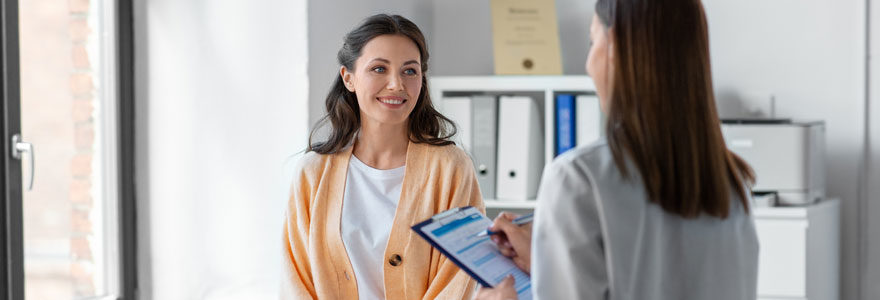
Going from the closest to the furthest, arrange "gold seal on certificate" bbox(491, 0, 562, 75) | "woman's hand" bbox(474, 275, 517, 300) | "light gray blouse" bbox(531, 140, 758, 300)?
"light gray blouse" bbox(531, 140, 758, 300) < "woman's hand" bbox(474, 275, 517, 300) < "gold seal on certificate" bbox(491, 0, 562, 75)

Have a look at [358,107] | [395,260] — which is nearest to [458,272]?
[395,260]

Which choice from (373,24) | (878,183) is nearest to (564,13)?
(878,183)

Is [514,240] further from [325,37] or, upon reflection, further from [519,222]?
[325,37]

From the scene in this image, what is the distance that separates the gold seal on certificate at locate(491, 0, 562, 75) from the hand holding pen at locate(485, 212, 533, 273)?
6.63 feet

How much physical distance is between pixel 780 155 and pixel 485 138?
0.98m

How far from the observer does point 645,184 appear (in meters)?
1.00

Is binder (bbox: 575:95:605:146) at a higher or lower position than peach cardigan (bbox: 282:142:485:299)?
higher

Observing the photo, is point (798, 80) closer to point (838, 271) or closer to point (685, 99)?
point (838, 271)

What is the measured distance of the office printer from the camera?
2.82 m

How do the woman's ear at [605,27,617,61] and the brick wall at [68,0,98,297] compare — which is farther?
the brick wall at [68,0,98,297]

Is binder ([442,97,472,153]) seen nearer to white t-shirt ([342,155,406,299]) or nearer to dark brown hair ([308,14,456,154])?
dark brown hair ([308,14,456,154])

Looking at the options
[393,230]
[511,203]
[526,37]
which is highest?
[526,37]

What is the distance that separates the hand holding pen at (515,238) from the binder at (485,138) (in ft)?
6.14

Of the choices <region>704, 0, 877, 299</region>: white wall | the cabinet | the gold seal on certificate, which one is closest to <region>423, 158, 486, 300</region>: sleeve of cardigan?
the cabinet
